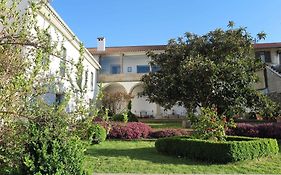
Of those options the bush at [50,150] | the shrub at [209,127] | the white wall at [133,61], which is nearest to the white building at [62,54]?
the bush at [50,150]

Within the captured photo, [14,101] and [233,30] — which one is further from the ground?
[233,30]

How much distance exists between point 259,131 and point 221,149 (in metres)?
7.85

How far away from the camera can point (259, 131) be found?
17156 mm

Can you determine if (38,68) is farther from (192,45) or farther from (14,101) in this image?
(192,45)

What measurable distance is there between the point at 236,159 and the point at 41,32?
26.5 ft

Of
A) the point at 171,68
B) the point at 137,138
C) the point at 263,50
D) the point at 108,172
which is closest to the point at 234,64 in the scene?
the point at 171,68

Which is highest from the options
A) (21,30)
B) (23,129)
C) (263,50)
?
(263,50)

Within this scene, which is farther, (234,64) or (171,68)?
(171,68)

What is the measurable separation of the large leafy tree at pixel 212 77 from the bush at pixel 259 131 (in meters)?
1.41

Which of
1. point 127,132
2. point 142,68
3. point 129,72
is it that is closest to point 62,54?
point 127,132

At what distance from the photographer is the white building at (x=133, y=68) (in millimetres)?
38062

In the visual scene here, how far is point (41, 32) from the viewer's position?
4496 millimetres

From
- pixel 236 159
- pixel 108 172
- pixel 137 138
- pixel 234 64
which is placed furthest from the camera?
pixel 234 64

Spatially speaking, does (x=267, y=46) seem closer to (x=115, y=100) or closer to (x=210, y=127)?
(x=115, y=100)
